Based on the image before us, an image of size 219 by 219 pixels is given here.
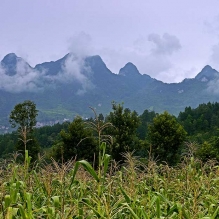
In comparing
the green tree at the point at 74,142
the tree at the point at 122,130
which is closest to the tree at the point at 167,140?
the tree at the point at 122,130

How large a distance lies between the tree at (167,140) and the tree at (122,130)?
1738mm

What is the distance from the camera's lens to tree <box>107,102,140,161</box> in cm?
2392

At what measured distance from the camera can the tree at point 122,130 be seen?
23922 mm

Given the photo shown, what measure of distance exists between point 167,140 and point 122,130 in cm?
363

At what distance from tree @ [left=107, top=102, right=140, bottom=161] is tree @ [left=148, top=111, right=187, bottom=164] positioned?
5.70 ft

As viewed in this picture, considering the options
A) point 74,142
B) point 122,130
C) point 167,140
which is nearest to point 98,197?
point 122,130

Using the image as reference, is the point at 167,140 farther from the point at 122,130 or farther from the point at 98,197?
the point at 98,197

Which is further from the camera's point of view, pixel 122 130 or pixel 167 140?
pixel 167 140

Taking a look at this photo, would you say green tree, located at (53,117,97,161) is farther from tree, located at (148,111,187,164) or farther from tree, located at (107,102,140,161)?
tree, located at (148,111,187,164)

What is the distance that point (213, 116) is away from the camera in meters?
78.6

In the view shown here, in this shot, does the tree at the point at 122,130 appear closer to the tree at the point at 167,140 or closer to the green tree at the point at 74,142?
A: the tree at the point at 167,140

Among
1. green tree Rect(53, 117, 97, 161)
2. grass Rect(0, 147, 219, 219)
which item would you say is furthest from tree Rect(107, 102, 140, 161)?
grass Rect(0, 147, 219, 219)

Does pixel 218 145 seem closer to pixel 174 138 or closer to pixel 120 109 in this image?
pixel 174 138

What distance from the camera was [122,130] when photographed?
24422mm
